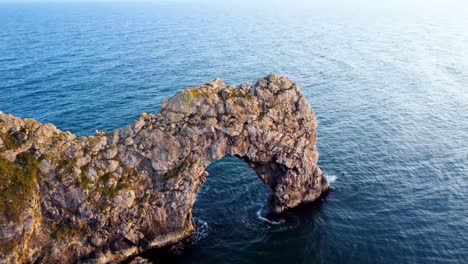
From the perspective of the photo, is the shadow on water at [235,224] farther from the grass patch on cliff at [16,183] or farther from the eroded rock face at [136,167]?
the grass patch on cliff at [16,183]

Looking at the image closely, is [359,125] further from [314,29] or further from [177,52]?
[314,29]

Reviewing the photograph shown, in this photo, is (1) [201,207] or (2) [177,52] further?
(2) [177,52]

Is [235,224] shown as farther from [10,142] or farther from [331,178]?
[10,142]

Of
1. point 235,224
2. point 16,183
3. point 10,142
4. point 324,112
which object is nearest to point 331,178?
point 235,224

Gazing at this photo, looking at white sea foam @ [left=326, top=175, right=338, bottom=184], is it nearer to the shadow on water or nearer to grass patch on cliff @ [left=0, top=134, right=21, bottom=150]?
the shadow on water

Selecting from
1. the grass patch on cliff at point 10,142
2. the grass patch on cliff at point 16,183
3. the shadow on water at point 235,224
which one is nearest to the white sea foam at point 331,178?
the shadow on water at point 235,224

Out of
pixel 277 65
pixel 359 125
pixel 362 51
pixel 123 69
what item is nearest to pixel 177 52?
pixel 123 69

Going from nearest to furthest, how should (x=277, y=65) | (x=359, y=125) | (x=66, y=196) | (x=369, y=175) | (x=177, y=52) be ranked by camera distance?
(x=66, y=196)
(x=369, y=175)
(x=359, y=125)
(x=277, y=65)
(x=177, y=52)
